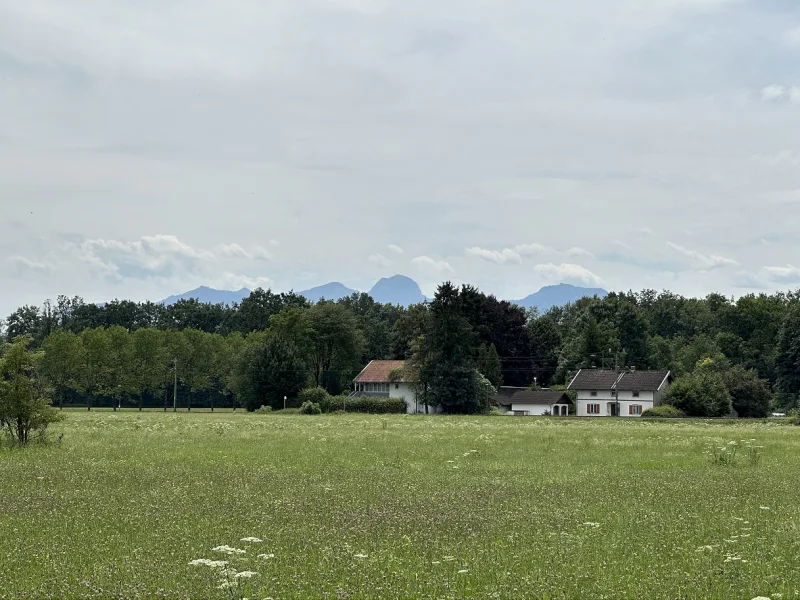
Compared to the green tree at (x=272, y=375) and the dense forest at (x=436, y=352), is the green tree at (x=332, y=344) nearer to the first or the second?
the dense forest at (x=436, y=352)

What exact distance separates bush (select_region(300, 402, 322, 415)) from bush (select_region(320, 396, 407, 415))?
3.17 m

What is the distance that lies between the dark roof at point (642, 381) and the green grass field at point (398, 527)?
83.7m

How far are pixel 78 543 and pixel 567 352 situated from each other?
12375cm

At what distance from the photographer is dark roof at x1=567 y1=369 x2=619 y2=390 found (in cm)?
11319

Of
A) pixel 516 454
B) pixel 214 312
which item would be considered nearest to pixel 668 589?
pixel 516 454

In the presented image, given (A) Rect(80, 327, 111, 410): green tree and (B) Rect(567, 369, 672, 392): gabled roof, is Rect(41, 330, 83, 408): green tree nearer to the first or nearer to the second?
(A) Rect(80, 327, 111, 410): green tree

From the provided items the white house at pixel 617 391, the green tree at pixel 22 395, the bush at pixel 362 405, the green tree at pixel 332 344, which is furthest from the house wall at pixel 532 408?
the green tree at pixel 22 395

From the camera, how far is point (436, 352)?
10131 cm

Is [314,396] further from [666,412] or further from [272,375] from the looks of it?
[666,412]

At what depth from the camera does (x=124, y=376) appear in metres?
128

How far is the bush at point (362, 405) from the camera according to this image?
10362cm

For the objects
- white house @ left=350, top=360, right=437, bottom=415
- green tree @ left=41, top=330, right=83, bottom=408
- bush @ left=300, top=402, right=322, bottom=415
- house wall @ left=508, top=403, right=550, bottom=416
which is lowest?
house wall @ left=508, top=403, right=550, bottom=416

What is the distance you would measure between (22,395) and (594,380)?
92.3 m

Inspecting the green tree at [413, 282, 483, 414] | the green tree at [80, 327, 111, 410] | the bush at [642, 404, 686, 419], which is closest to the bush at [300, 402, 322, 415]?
the green tree at [413, 282, 483, 414]
